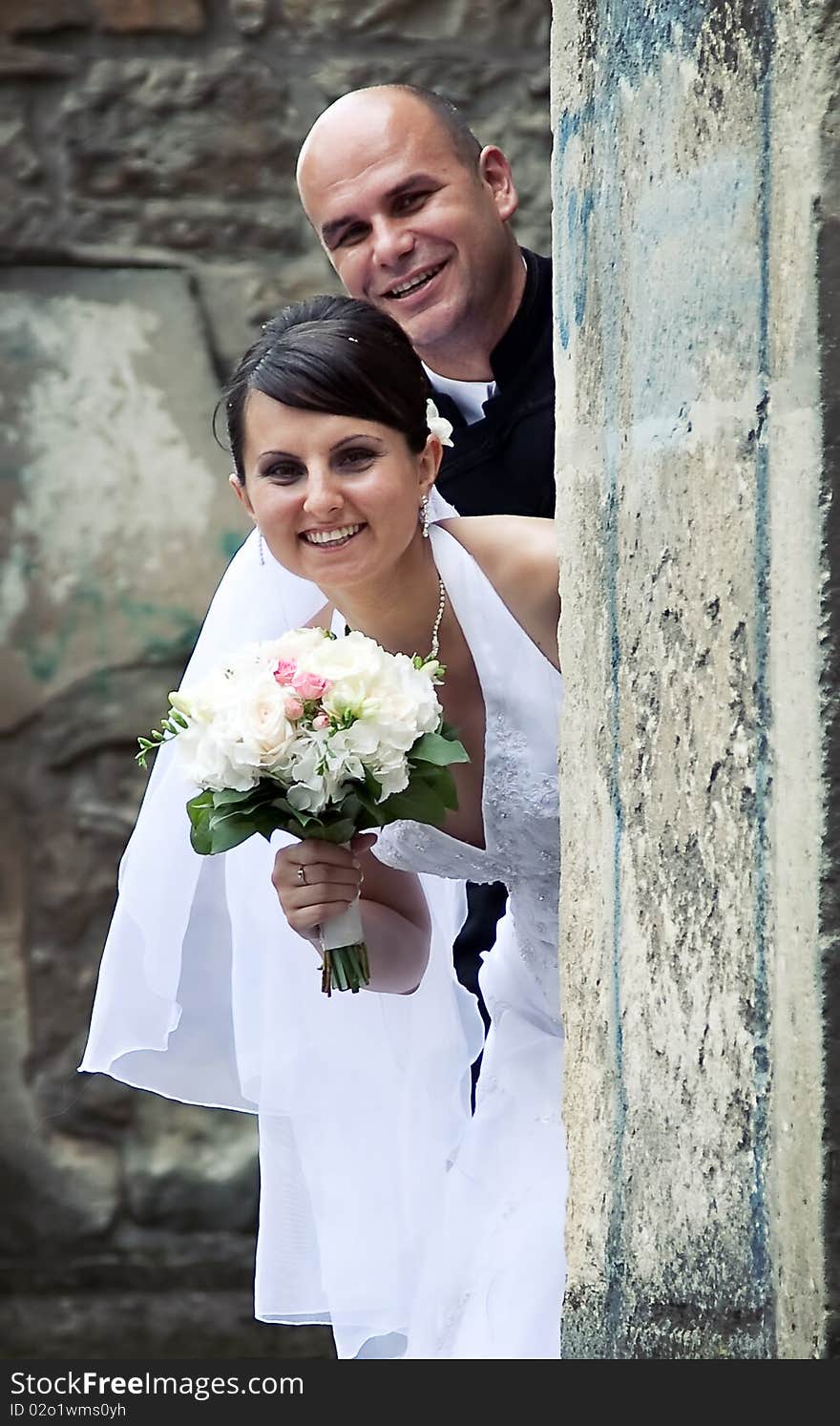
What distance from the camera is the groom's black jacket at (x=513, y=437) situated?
281cm

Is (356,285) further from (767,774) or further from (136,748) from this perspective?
(767,774)

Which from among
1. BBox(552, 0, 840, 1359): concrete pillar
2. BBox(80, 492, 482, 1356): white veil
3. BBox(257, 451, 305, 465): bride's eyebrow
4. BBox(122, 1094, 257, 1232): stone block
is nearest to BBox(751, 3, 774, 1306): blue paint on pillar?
BBox(552, 0, 840, 1359): concrete pillar

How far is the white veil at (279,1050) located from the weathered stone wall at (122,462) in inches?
46.2

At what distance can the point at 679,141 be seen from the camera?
4.79 ft

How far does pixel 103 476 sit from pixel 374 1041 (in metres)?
1.55

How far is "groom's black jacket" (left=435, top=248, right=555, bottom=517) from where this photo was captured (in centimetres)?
281

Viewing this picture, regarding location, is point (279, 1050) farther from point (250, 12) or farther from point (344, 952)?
point (250, 12)

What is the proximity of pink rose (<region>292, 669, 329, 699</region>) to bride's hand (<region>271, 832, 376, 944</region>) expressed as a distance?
0.59 ft

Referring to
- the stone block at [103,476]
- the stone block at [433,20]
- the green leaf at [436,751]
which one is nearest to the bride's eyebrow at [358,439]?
the green leaf at [436,751]

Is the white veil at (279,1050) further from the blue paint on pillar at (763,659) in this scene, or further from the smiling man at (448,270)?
the blue paint on pillar at (763,659)

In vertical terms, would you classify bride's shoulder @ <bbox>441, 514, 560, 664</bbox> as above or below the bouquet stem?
above

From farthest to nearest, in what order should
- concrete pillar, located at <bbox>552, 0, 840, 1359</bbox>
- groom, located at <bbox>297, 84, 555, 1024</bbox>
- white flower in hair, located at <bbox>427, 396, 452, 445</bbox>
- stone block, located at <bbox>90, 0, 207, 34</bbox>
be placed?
stone block, located at <bbox>90, 0, 207, 34</bbox> < groom, located at <bbox>297, 84, 555, 1024</bbox> < white flower in hair, located at <bbox>427, 396, 452, 445</bbox> < concrete pillar, located at <bbox>552, 0, 840, 1359</bbox>

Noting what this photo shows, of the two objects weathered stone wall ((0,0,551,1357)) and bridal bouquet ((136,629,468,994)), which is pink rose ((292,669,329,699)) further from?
weathered stone wall ((0,0,551,1357))

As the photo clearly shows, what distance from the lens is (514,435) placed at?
281cm
